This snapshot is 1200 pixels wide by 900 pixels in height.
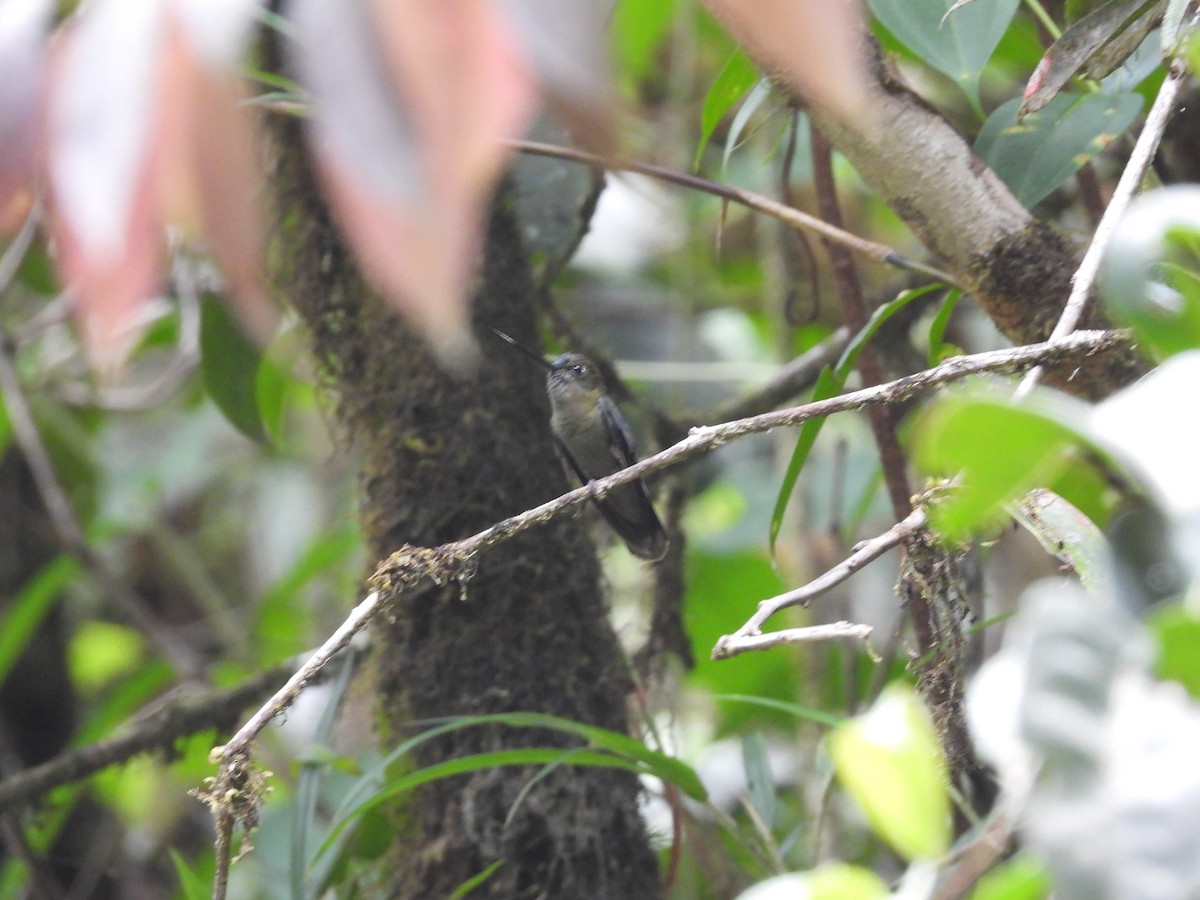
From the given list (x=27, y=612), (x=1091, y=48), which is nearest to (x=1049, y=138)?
(x=1091, y=48)

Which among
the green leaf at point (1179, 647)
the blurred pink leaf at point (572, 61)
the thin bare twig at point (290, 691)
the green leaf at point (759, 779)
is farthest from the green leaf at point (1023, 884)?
the green leaf at point (759, 779)

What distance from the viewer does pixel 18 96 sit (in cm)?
59

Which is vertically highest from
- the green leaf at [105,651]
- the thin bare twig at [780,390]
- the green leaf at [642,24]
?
the green leaf at [642,24]

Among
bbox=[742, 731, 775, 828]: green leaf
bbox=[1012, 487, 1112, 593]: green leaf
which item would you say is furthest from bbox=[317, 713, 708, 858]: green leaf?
bbox=[1012, 487, 1112, 593]: green leaf

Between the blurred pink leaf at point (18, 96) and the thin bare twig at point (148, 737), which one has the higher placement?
the thin bare twig at point (148, 737)

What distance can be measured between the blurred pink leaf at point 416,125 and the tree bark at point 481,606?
5.70 feet

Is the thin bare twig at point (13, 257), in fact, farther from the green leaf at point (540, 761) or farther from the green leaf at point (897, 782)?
the green leaf at point (897, 782)

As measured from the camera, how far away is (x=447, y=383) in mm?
2334

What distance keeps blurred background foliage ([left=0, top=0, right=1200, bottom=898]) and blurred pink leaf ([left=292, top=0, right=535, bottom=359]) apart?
79 millimetres

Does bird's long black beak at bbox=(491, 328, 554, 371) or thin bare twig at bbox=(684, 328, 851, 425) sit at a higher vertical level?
bird's long black beak at bbox=(491, 328, 554, 371)

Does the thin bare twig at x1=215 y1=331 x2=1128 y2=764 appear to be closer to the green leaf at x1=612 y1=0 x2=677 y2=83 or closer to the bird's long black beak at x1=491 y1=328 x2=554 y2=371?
the bird's long black beak at x1=491 y1=328 x2=554 y2=371

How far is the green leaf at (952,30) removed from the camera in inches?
71.2

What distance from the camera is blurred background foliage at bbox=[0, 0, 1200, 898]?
1813 millimetres

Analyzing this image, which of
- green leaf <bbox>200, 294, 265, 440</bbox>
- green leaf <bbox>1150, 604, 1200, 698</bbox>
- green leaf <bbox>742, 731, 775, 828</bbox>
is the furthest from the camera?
green leaf <bbox>200, 294, 265, 440</bbox>
